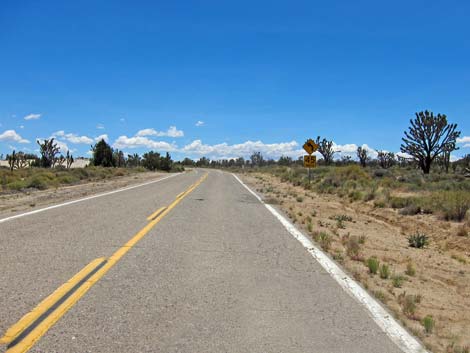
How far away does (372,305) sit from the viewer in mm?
5969

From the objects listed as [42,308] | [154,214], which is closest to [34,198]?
[154,214]

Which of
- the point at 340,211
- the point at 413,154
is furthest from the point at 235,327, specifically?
the point at 413,154

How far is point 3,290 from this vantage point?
5.93 metres

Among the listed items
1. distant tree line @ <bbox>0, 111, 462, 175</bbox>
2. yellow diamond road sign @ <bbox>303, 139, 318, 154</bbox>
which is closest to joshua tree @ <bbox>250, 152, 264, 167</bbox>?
distant tree line @ <bbox>0, 111, 462, 175</bbox>

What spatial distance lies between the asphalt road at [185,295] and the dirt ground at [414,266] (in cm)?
61

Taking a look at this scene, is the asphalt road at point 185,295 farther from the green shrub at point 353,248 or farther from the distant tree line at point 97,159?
the distant tree line at point 97,159

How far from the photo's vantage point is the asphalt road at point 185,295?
4.59 metres

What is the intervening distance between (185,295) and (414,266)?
5.03m

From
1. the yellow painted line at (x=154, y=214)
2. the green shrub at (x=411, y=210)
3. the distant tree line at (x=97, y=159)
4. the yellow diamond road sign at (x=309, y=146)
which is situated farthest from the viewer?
the distant tree line at (x=97, y=159)

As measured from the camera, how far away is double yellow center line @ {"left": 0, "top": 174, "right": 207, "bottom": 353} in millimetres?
4398

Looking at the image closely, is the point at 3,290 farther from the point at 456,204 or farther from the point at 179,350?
the point at 456,204

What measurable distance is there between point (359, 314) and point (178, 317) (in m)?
2.14

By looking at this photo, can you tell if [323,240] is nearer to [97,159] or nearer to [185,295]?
[185,295]

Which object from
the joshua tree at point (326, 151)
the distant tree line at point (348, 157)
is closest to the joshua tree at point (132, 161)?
the distant tree line at point (348, 157)
